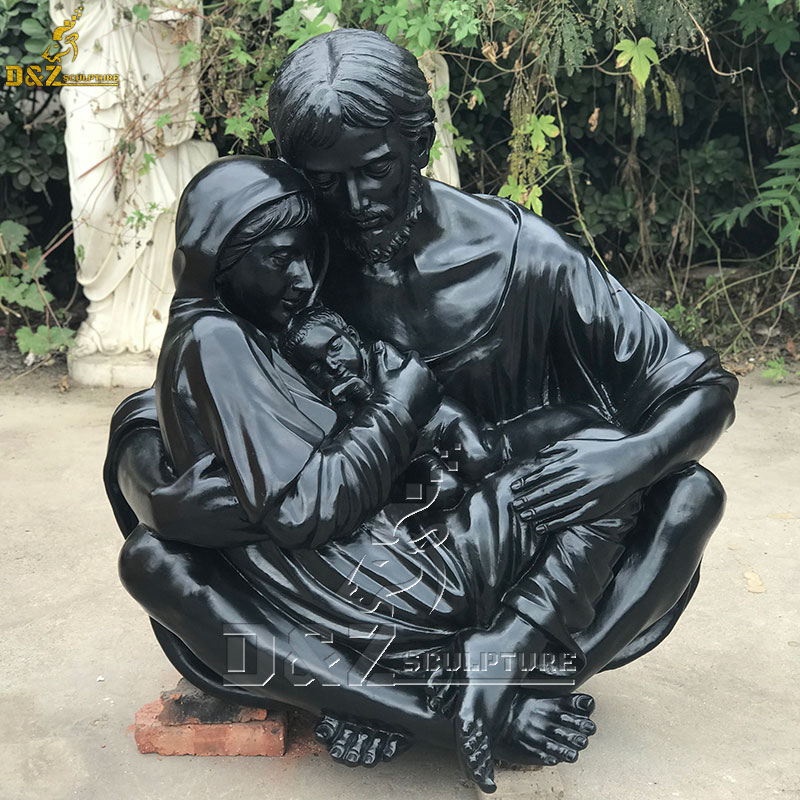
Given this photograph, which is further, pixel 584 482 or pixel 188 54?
pixel 188 54

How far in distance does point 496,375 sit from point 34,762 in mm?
1533

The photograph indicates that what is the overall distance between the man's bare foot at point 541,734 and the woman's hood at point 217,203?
3.98 feet

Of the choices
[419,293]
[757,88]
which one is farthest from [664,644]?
[757,88]

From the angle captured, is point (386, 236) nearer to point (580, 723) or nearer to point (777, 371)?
point (580, 723)

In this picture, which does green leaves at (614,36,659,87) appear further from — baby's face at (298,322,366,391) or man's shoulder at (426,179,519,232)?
baby's face at (298,322,366,391)

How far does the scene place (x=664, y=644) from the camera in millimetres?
3449

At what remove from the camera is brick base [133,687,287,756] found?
2773mm

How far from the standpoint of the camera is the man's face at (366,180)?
244 cm

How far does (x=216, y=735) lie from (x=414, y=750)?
51 centimetres

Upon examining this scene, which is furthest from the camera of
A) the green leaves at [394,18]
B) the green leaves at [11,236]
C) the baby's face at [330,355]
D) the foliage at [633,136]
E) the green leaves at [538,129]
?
the green leaves at [11,236]

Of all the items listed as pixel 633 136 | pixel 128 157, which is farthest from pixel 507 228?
pixel 633 136

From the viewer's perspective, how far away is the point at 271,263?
2.47 m

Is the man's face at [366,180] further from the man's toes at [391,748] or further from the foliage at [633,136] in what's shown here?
the foliage at [633,136]

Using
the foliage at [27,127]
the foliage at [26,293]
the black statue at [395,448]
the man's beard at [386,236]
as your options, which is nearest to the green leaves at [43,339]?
the foliage at [26,293]
